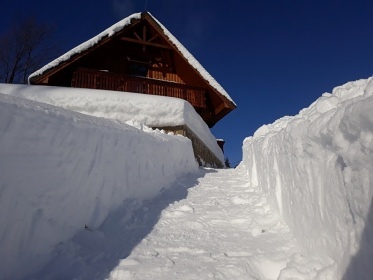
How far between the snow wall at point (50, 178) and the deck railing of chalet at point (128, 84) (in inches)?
251

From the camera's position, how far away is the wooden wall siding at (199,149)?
908 cm

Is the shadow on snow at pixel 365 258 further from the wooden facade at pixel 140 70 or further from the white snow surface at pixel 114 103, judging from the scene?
the wooden facade at pixel 140 70

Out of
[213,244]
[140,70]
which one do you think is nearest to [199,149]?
[140,70]

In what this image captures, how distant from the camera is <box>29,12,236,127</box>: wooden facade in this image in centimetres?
984

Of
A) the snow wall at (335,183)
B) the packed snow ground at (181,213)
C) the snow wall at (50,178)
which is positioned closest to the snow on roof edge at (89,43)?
the snow wall at (50,178)

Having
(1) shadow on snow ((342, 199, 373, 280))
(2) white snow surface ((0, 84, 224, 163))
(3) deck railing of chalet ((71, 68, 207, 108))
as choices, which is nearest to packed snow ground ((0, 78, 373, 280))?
(1) shadow on snow ((342, 199, 373, 280))

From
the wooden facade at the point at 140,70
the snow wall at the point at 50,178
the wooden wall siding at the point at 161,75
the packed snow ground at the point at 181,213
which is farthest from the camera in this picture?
the wooden wall siding at the point at 161,75

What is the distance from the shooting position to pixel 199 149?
1045 centimetres

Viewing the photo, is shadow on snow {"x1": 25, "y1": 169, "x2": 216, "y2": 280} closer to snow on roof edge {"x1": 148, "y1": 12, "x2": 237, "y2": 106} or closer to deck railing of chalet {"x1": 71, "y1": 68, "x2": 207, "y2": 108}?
deck railing of chalet {"x1": 71, "y1": 68, "x2": 207, "y2": 108}

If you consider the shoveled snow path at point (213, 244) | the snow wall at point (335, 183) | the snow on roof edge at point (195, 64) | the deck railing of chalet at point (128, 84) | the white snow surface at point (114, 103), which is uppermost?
the snow on roof edge at point (195, 64)

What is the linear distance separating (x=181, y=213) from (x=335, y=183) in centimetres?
232

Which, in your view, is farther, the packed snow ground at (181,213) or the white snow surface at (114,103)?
the white snow surface at (114,103)

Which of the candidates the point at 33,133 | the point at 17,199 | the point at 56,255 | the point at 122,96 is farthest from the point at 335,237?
the point at 122,96

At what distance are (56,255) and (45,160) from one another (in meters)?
0.80
